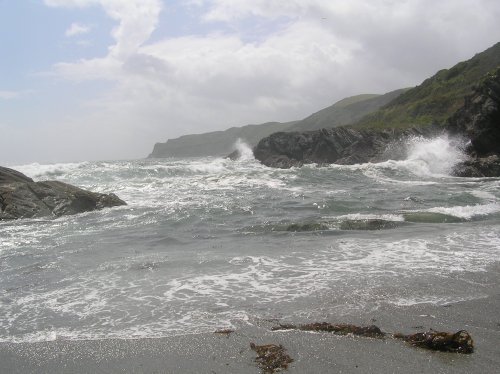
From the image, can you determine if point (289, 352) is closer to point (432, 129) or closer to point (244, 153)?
point (432, 129)

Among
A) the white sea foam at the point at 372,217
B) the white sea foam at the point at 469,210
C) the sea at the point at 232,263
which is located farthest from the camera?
the white sea foam at the point at 469,210

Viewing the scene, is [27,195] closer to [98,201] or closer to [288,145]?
[98,201]

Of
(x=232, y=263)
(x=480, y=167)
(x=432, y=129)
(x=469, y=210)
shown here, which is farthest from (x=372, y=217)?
(x=432, y=129)

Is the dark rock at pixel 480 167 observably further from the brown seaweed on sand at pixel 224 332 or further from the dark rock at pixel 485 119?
the brown seaweed on sand at pixel 224 332

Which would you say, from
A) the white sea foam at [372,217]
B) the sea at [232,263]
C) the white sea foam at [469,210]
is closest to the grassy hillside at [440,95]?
the white sea foam at [469,210]

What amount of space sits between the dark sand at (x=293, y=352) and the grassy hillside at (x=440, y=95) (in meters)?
52.5

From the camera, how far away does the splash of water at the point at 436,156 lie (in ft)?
110

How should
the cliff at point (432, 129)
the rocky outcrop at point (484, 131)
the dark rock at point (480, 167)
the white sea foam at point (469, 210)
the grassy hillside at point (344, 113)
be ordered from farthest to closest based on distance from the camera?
the grassy hillside at point (344, 113) < the cliff at point (432, 129) < the rocky outcrop at point (484, 131) < the dark rock at point (480, 167) < the white sea foam at point (469, 210)

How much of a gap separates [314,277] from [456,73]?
78.4m

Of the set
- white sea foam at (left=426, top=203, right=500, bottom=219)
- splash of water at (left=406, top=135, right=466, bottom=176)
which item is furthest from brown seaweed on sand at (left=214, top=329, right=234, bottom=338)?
splash of water at (left=406, top=135, right=466, bottom=176)

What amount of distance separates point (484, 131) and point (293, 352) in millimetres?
31572

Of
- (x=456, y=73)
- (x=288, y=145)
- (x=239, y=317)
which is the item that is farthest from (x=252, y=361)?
(x=456, y=73)

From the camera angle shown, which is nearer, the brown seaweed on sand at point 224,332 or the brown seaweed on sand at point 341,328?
the brown seaweed on sand at point 341,328

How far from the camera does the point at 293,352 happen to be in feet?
15.3
